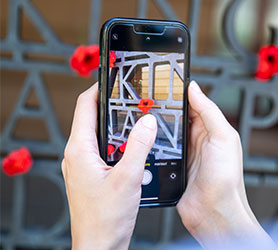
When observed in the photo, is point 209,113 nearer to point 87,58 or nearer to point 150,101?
point 150,101

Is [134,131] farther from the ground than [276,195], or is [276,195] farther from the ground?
[134,131]

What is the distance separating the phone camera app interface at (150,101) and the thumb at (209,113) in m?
0.03

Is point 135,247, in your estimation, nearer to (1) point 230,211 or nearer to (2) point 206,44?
(1) point 230,211

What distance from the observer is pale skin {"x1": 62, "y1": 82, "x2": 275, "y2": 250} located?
50 centimetres

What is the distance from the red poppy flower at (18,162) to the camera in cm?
126

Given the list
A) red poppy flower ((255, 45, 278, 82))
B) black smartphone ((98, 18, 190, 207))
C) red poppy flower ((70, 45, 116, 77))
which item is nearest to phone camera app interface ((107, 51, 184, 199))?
black smartphone ((98, 18, 190, 207))

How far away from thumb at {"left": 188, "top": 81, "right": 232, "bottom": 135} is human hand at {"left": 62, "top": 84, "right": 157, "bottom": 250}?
128 mm

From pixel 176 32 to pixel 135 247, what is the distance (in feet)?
3.09

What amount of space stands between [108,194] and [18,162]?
0.84 metres

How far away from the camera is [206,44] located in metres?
2.08

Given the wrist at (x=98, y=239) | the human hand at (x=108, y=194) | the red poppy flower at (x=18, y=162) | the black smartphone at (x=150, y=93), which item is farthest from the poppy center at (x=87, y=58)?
the wrist at (x=98, y=239)

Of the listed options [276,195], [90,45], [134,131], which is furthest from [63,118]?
[134,131]

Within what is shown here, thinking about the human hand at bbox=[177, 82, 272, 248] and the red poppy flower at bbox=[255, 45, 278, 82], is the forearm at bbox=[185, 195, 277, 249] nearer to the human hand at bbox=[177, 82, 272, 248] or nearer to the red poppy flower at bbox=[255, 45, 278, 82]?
the human hand at bbox=[177, 82, 272, 248]

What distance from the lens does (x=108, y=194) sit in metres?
0.50
